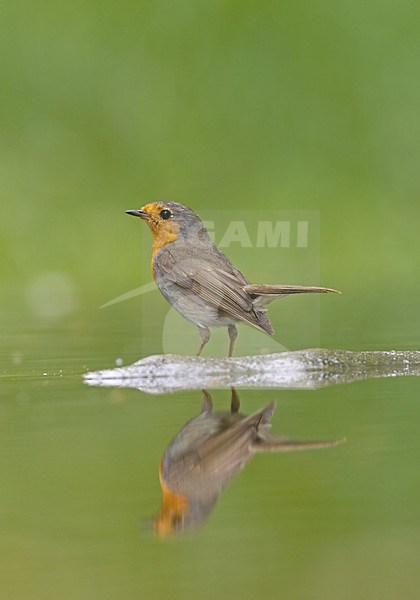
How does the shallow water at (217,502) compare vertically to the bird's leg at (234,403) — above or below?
below

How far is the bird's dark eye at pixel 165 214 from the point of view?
5.98 meters

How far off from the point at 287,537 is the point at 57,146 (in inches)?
350

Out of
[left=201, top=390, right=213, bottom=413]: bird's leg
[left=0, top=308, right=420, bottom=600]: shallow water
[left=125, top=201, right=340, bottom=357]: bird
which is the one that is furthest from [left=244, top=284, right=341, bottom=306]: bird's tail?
[left=201, top=390, right=213, bottom=413]: bird's leg

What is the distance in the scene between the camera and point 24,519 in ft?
8.90

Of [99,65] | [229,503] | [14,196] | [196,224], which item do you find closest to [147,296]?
[14,196]

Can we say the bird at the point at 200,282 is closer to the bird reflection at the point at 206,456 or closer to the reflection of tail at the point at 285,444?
the bird reflection at the point at 206,456

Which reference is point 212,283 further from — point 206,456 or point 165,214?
point 206,456

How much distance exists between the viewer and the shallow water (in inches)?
86.7

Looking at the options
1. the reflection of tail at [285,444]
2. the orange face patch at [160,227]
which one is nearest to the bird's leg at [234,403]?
the reflection of tail at [285,444]

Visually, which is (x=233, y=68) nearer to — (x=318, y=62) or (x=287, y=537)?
(x=318, y=62)

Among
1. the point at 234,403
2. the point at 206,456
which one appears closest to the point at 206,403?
the point at 234,403

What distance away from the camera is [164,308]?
867cm

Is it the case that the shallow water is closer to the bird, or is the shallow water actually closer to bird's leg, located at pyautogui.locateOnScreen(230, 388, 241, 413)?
bird's leg, located at pyautogui.locateOnScreen(230, 388, 241, 413)

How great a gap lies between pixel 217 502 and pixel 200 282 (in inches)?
105
